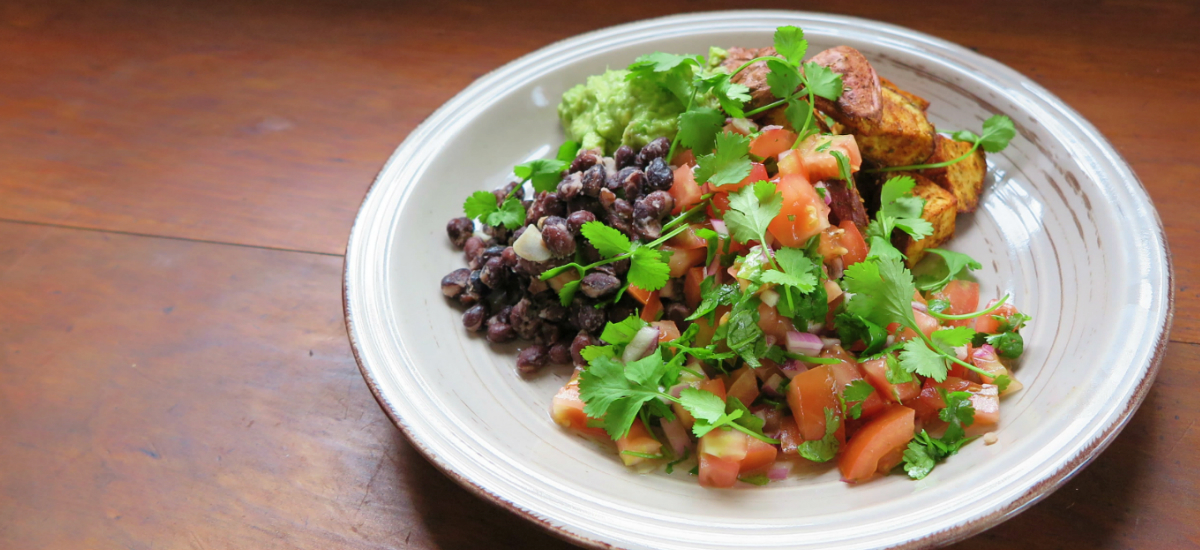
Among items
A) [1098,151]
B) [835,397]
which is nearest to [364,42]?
[835,397]

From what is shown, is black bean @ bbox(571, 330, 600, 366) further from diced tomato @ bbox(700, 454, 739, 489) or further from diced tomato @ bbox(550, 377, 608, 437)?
diced tomato @ bbox(700, 454, 739, 489)

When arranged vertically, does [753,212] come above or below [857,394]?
above

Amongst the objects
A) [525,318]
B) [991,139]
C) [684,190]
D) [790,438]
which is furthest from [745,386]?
[991,139]

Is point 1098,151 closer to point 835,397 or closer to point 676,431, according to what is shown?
point 835,397

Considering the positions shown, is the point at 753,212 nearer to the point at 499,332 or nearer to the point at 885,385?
the point at 885,385

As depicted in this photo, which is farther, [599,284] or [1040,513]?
[599,284]

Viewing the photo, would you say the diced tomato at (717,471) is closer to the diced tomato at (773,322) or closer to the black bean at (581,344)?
the diced tomato at (773,322)
